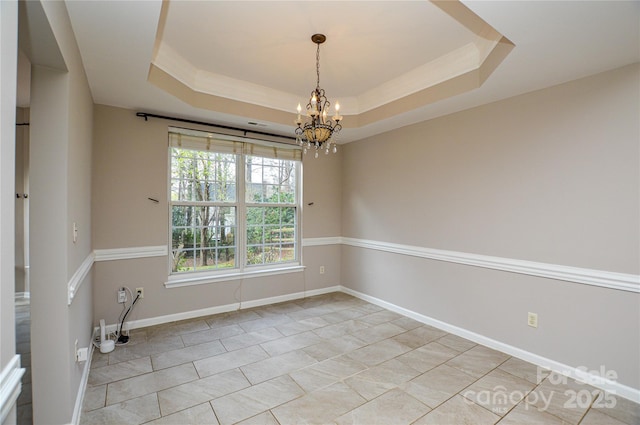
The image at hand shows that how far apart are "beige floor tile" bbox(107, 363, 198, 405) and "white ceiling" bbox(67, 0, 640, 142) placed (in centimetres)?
247

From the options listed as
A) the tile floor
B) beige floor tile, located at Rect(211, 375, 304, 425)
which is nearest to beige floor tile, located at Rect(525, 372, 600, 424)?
the tile floor

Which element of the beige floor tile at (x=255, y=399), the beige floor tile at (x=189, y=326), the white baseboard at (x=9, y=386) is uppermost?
the white baseboard at (x=9, y=386)

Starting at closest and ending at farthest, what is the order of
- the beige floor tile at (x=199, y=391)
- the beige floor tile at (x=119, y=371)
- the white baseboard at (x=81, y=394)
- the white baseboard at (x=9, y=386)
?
the white baseboard at (x=9, y=386) → the white baseboard at (x=81, y=394) → the beige floor tile at (x=199, y=391) → the beige floor tile at (x=119, y=371)

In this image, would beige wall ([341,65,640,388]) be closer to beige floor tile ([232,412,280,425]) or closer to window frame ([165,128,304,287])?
window frame ([165,128,304,287])

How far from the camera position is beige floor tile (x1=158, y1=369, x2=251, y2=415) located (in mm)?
2135

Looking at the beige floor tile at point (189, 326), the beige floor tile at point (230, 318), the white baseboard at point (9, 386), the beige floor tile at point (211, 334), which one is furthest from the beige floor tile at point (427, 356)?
the white baseboard at point (9, 386)

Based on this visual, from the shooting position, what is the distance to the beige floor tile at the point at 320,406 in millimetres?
2008

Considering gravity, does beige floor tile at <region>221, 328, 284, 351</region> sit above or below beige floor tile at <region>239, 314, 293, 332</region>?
below

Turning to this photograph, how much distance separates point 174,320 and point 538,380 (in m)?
3.68

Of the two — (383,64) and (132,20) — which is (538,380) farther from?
(132,20)

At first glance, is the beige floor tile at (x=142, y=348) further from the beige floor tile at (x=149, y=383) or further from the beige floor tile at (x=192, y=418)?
the beige floor tile at (x=192, y=418)

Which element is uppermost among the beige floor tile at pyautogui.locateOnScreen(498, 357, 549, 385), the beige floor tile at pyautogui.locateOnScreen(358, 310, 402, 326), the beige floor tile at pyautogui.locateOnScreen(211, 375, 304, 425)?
the beige floor tile at pyautogui.locateOnScreen(358, 310, 402, 326)

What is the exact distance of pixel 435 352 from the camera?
2.94 meters

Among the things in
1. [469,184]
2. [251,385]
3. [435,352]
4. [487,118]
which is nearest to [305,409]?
[251,385]
